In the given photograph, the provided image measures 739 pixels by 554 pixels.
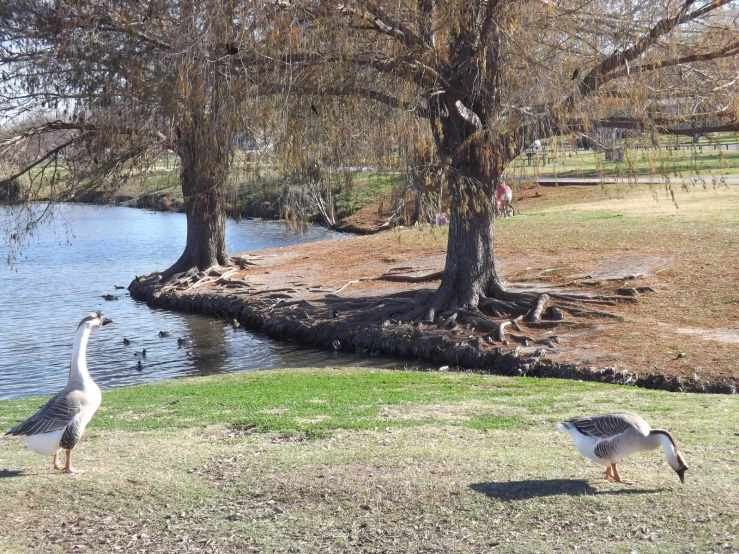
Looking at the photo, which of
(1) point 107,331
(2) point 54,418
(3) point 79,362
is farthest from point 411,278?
(2) point 54,418

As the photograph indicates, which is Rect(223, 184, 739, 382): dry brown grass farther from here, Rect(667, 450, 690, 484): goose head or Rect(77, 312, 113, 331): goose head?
Rect(77, 312, 113, 331): goose head

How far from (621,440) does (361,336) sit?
42.7 ft

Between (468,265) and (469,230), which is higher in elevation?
(469,230)

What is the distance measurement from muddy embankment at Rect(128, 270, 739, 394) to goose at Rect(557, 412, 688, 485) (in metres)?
7.70

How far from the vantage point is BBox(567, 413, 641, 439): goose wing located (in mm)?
7586

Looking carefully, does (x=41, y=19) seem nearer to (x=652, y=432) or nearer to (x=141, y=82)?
(x=141, y=82)

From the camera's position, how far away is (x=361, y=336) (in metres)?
20.4

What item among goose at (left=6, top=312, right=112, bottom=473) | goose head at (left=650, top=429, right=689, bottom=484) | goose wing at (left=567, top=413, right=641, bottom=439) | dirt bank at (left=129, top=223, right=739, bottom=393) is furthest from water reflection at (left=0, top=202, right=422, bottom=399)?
goose head at (left=650, top=429, right=689, bottom=484)

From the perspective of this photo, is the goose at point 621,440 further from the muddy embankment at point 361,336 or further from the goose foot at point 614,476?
the muddy embankment at point 361,336

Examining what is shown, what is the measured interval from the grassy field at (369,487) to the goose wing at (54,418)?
0.55m

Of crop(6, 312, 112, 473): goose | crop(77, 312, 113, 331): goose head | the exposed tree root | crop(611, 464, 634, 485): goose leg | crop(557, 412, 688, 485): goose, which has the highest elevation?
crop(77, 312, 113, 331): goose head

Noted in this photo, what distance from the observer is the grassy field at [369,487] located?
697 cm

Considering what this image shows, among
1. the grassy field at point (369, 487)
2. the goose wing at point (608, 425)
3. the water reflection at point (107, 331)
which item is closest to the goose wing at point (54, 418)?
the grassy field at point (369, 487)

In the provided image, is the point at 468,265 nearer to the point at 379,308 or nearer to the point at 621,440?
the point at 379,308
